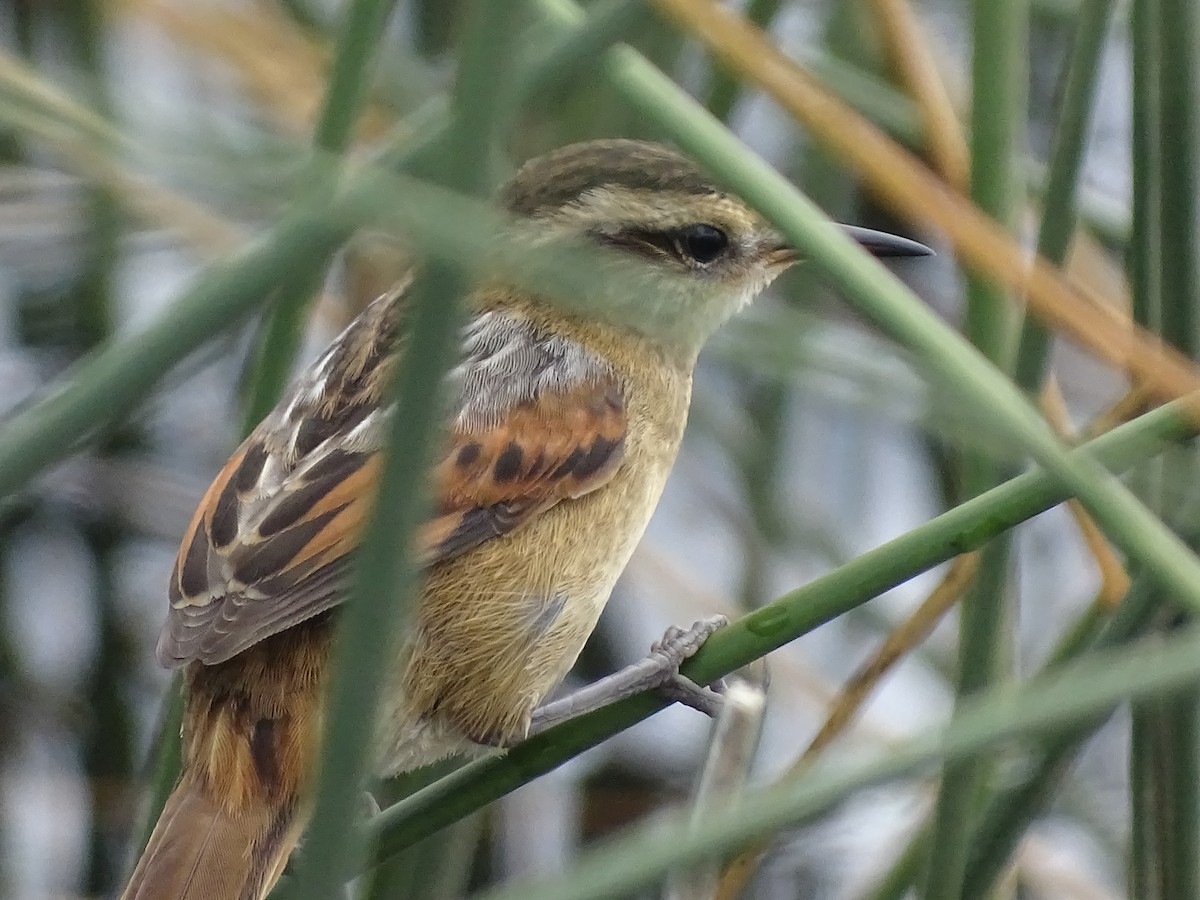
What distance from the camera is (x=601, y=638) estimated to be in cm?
391

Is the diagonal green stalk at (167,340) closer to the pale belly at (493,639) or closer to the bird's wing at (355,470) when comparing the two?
the bird's wing at (355,470)

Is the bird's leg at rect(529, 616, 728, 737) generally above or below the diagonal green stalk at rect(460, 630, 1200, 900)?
above

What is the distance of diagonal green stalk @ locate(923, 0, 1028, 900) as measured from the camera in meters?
2.03

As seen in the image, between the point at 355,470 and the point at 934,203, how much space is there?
1045 millimetres

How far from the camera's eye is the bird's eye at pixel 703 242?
291cm

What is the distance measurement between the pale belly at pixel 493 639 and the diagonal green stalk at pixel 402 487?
4.44 feet

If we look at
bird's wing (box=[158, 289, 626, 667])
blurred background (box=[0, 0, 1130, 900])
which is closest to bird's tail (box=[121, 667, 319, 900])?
bird's wing (box=[158, 289, 626, 667])

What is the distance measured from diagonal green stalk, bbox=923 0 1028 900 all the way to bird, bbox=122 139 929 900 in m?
0.41

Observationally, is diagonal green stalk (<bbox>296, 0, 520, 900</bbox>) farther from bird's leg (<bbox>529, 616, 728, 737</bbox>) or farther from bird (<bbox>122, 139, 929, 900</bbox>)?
bird's leg (<bbox>529, 616, 728, 737</bbox>)

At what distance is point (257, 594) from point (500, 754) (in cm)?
43

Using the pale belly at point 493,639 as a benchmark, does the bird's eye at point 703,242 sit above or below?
above

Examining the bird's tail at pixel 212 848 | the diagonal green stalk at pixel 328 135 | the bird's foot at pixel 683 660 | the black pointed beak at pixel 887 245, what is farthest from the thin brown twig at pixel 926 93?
the bird's tail at pixel 212 848

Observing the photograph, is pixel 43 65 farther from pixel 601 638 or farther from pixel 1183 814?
pixel 1183 814

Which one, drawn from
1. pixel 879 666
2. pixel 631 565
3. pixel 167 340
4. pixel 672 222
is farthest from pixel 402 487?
pixel 631 565
